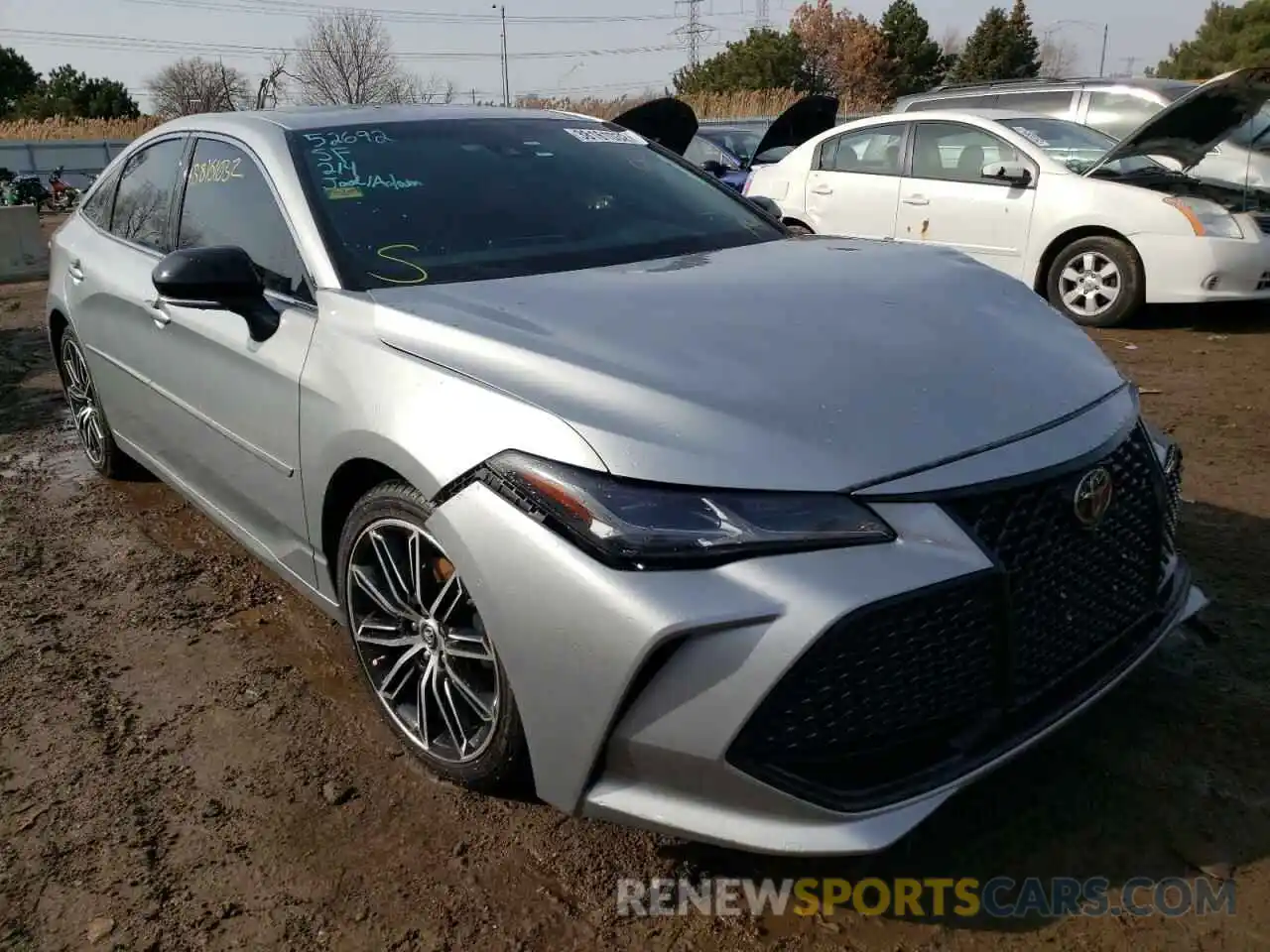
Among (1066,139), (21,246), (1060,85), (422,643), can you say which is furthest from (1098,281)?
(21,246)

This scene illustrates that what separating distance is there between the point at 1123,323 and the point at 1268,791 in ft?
18.5

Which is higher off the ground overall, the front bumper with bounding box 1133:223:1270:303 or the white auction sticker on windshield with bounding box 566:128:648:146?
the white auction sticker on windshield with bounding box 566:128:648:146

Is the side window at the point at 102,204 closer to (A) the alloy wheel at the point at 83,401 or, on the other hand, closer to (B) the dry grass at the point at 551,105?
(A) the alloy wheel at the point at 83,401

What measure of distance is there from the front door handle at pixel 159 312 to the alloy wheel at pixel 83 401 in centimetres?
118

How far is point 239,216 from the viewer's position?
10.5ft

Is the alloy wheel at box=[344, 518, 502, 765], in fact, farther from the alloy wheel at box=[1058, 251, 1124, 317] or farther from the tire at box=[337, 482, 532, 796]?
the alloy wheel at box=[1058, 251, 1124, 317]

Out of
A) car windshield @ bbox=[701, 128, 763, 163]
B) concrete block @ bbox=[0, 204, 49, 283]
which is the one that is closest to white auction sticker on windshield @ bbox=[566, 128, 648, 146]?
car windshield @ bbox=[701, 128, 763, 163]

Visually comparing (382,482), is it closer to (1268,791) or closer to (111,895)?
(111,895)

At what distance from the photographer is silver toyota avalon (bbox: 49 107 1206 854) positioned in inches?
72.6

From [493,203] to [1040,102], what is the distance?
9.00m

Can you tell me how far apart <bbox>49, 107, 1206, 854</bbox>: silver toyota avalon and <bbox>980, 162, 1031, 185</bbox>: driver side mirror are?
4.94 m

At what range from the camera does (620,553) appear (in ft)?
6.10

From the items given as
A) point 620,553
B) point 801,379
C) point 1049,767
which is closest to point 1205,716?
point 1049,767

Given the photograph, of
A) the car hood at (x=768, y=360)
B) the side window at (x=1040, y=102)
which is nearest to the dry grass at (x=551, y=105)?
the side window at (x=1040, y=102)
